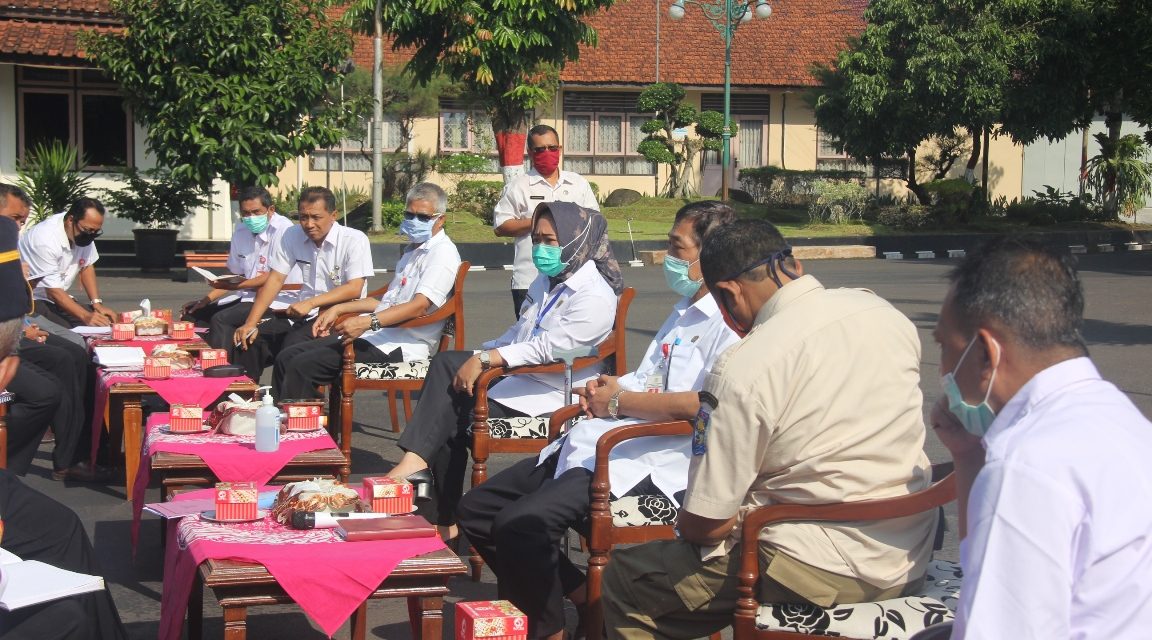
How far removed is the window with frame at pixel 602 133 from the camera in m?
35.2

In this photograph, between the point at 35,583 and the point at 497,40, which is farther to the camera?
the point at 497,40

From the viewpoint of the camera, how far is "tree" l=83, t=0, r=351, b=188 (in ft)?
55.9

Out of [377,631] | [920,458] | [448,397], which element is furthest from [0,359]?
[920,458]

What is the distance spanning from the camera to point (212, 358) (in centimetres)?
709

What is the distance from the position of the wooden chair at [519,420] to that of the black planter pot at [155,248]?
1480 centimetres

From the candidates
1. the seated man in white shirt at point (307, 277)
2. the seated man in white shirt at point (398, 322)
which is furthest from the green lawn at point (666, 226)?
the seated man in white shirt at point (398, 322)

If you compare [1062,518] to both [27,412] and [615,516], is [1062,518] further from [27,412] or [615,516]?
[27,412]

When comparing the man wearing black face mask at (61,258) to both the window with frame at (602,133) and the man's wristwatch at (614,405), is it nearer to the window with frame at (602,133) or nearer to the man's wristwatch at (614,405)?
the man's wristwatch at (614,405)

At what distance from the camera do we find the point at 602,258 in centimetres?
598

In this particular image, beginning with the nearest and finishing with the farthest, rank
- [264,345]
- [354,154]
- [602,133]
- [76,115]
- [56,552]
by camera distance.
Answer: [56,552], [264,345], [76,115], [354,154], [602,133]

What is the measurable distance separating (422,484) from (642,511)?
4.76ft

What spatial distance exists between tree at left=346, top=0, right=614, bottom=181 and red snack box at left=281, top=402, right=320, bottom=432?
1499cm

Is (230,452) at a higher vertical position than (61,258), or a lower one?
lower

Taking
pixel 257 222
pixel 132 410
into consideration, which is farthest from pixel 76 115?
pixel 132 410
